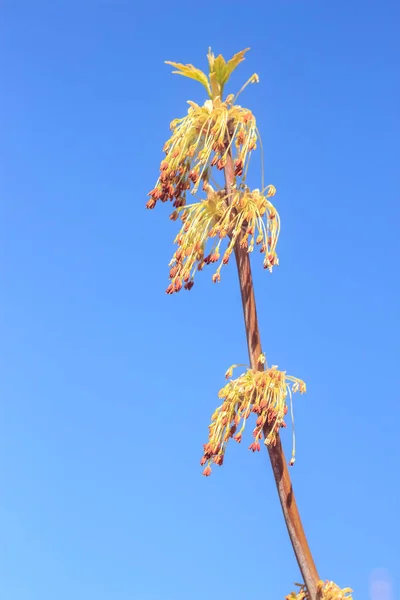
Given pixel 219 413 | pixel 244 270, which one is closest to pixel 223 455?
pixel 219 413

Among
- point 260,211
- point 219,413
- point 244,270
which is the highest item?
point 260,211

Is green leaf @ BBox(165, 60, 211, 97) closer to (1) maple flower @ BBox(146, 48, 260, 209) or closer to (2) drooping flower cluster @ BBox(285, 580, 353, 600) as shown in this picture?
(1) maple flower @ BBox(146, 48, 260, 209)

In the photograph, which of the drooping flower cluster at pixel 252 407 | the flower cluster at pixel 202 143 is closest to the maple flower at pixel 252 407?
the drooping flower cluster at pixel 252 407

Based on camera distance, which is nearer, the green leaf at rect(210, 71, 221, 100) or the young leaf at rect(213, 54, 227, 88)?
the young leaf at rect(213, 54, 227, 88)

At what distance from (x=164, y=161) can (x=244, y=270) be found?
1663 millimetres

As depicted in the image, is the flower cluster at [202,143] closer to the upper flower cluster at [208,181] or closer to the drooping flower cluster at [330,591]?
the upper flower cluster at [208,181]

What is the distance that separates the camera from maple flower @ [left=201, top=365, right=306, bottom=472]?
8211 millimetres

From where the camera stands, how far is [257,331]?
8930mm

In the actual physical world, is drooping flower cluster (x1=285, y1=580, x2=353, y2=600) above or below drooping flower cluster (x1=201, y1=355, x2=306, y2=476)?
below

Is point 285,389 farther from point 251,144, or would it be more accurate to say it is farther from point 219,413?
point 251,144

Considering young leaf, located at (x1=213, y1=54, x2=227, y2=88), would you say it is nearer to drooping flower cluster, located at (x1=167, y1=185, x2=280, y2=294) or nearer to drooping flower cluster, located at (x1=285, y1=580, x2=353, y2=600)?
drooping flower cluster, located at (x1=167, y1=185, x2=280, y2=294)

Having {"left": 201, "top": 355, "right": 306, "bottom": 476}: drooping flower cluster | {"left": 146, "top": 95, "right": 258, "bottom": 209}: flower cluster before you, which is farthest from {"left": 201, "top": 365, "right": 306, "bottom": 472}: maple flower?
{"left": 146, "top": 95, "right": 258, "bottom": 209}: flower cluster

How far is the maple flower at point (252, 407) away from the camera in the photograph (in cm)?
821

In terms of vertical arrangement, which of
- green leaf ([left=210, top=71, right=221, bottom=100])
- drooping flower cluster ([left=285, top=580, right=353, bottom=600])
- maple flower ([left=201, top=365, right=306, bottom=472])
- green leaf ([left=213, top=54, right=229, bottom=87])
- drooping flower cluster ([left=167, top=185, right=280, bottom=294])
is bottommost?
drooping flower cluster ([left=285, top=580, right=353, bottom=600])
